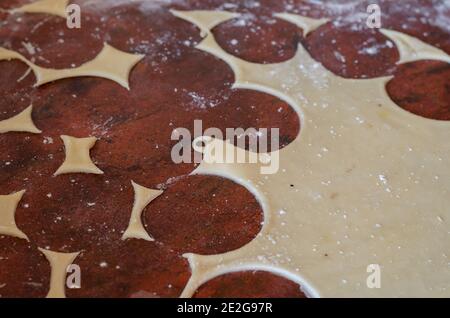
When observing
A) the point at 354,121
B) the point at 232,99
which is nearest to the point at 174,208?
the point at 232,99

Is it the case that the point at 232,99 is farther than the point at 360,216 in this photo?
Yes

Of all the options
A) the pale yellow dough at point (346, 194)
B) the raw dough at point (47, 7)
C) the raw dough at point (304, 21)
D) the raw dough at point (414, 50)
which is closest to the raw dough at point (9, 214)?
the pale yellow dough at point (346, 194)

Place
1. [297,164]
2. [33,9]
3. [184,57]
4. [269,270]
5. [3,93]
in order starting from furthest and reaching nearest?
[33,9]
[184,57]
[3,93]
[297,164]
[269,270]

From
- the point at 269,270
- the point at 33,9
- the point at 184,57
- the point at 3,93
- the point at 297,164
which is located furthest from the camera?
the point at 33,9

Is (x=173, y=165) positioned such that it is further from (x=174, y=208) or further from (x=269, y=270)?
(x=269, y=270)

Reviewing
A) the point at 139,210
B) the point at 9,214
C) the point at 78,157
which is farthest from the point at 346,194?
the point at 9,214

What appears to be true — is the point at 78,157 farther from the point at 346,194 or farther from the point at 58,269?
the point at 346,194
